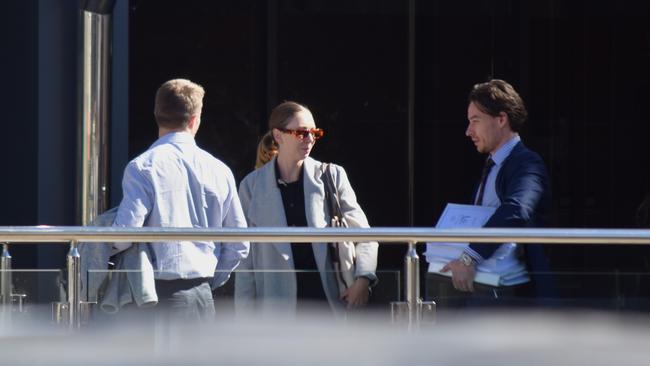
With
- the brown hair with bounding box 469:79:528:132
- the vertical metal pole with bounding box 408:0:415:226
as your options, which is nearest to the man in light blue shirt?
the brown hair with bounding box 469:79:528:132

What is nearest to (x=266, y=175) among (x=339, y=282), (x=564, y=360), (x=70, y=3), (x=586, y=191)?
(x=339, y=282)

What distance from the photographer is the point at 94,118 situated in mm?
9891

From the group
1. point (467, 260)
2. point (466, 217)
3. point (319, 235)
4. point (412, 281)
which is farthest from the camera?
point (466, 217)

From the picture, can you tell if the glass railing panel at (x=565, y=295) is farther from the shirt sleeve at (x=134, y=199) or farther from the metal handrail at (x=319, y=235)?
the shirt sleeve at (x=134, y=199)

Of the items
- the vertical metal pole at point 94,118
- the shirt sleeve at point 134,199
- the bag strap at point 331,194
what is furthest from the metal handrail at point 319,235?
the vertical metal pole at point 94,118

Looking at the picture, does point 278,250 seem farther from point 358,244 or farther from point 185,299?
point 185,299

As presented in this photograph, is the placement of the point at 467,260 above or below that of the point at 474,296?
above

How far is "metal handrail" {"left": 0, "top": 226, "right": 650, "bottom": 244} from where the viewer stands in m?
5.80

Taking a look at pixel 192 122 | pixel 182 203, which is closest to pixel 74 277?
pixel 182 203

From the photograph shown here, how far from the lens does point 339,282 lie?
6.25 metres

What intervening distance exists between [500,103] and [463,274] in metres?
0.86

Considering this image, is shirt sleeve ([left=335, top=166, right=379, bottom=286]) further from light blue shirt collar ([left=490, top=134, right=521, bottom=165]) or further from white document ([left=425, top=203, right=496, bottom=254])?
light blue shirt collar ([left=490, top=134, right=521, bottom=165])

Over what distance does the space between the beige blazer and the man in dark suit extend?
1.60 ft

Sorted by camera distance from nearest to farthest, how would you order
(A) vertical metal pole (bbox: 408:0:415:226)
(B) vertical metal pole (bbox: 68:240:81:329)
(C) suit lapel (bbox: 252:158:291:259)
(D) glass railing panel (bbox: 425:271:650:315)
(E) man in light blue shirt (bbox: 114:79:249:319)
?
(E) man in light blue shirt (bbox: 114:79:249:319) < (B) vertical metal pole (bbox: 68:240:81:329) < (D) glass railing panel (bbox: 425:271:650:315) < (C) suit lapel (bbox: 252:158:291:259) < (A) vertical metal pole (bbox: 408:0:415:226)
